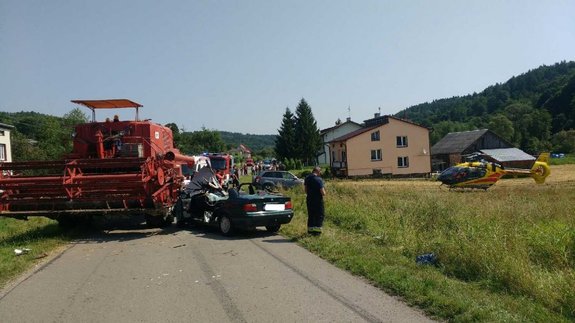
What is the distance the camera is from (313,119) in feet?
256

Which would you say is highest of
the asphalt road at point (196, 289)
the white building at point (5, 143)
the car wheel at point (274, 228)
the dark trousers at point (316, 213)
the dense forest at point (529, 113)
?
the dense forest at point (529, 113)

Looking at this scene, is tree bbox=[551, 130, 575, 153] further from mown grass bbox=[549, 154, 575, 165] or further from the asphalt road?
the asphalt road

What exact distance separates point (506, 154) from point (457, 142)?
7.45 metres

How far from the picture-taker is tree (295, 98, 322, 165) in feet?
253

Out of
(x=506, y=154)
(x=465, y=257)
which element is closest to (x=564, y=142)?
(x=506, y=154)

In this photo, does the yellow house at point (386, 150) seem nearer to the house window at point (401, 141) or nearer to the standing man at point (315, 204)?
the house window at point (401, 141)

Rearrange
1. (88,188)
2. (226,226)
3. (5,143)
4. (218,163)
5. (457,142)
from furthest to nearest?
(457,142) < (5,143) < (218,163) < (226,226) < (88,188)

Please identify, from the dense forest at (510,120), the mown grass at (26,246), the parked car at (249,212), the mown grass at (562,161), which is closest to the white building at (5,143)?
the dense forest at (510,120)

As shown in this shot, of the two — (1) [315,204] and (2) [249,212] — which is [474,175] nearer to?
(1) [315,204]

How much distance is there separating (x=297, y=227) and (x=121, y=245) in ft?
15.2

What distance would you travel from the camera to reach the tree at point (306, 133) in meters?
77.2

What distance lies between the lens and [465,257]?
783cm

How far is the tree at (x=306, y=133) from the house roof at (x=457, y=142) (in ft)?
63.3

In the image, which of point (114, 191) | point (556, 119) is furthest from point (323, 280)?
point (556, 119)
